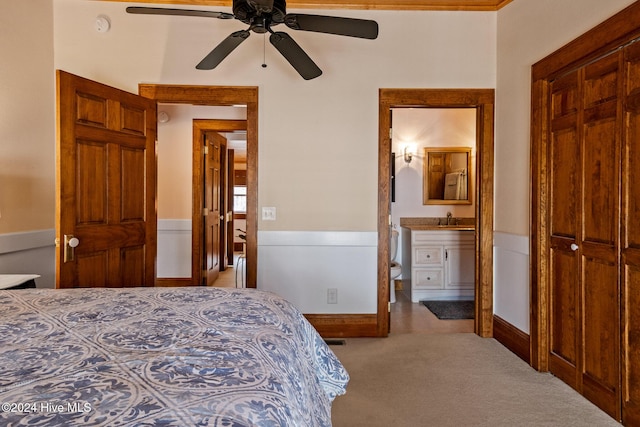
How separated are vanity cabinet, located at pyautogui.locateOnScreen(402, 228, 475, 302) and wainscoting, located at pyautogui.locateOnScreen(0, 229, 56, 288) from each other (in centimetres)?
357

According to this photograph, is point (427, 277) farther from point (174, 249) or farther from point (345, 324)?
point (174, 249)

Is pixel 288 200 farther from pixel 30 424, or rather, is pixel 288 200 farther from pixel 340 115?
pixel 30 424

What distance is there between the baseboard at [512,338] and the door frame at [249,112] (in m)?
2.12

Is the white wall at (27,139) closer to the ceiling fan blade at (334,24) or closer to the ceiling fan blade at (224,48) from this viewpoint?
the ceiling fan blade at (224,48)

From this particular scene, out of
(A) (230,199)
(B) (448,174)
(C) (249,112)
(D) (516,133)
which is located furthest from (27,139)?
(B) (448,174)

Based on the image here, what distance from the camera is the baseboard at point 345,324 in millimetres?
3260

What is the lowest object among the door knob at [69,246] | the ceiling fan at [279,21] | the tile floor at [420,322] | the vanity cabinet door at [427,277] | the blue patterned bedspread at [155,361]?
the tile floor at [420,322]

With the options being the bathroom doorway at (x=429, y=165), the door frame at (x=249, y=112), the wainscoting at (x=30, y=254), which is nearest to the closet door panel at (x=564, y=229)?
the door frame at (x=249, y=112)

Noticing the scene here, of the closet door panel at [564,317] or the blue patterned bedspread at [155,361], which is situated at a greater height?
the blue patterned bedspread at [155,361]

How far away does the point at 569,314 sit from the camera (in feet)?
7.81

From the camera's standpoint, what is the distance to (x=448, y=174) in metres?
5.00

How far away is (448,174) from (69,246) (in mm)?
4299

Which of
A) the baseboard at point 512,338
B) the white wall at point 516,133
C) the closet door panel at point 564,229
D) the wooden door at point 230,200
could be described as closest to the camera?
the closet door panel at point 564,229

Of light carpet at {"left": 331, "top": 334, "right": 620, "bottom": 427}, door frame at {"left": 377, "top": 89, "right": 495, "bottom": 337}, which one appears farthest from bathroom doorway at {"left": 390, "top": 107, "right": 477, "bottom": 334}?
light carpet at {"left": 331, "top": 334, "right": 620, "bottom": 427}
